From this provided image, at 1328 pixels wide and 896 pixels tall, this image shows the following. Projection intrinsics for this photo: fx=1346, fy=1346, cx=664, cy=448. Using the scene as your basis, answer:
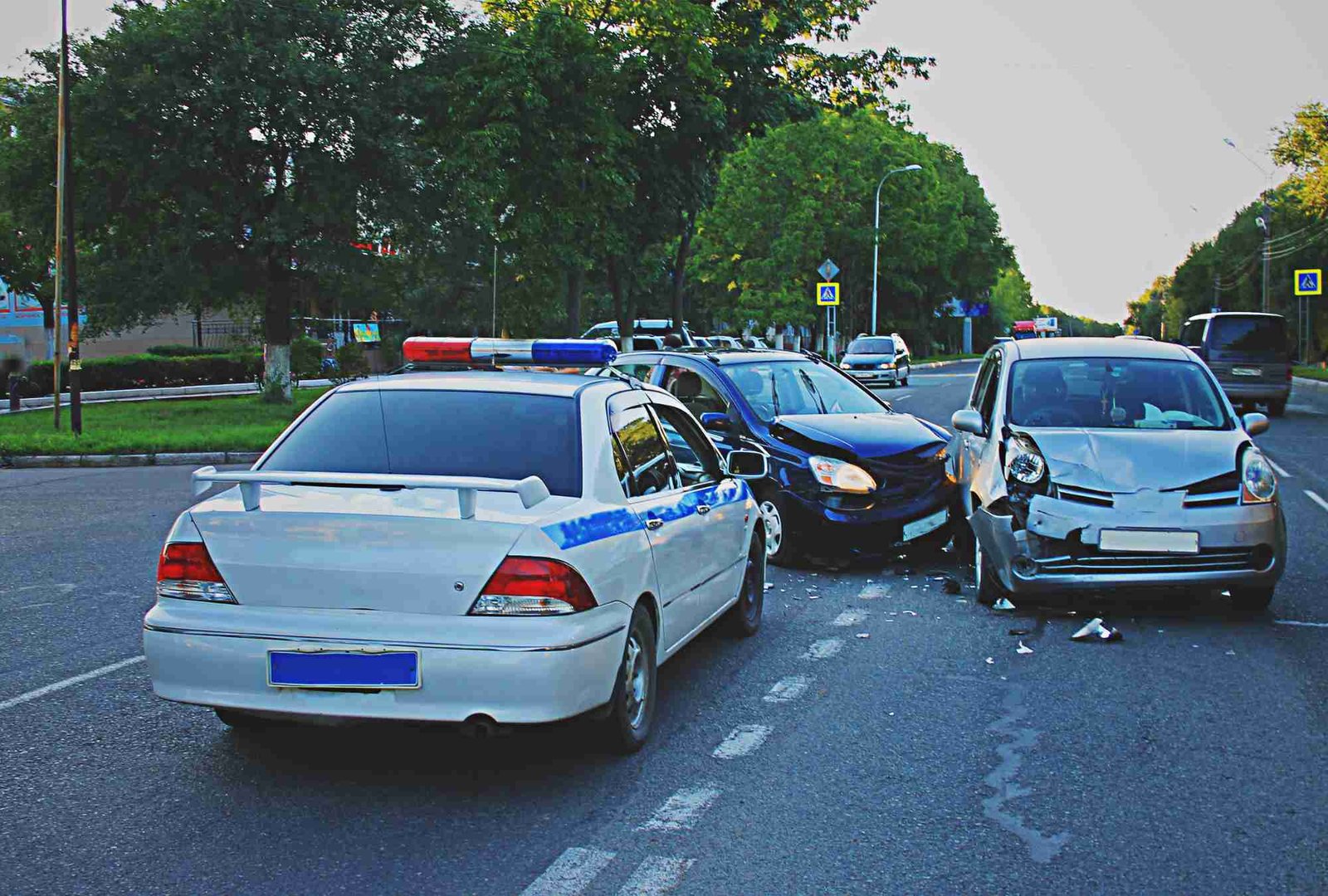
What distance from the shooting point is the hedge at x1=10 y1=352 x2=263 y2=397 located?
36969mm

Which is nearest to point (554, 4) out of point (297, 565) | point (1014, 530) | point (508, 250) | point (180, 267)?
point (508, 250)

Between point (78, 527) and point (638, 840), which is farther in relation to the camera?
Answer: point (78, 527)

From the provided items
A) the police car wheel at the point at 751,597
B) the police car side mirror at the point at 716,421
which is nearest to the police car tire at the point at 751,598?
the police car wheel at the point at 751,597

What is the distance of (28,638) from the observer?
7523mm

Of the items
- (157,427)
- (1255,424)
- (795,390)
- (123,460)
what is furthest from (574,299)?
(1255,424)

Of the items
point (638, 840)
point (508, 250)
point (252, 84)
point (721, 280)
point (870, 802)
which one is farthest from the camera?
point (721, 280)

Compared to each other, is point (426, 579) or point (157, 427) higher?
point (426, 579)

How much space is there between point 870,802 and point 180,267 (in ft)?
87.3

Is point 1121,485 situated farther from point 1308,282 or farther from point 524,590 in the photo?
point 1308,282

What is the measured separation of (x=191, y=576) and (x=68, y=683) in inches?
82.1

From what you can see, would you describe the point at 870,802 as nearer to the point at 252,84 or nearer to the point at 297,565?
the point at 297,565

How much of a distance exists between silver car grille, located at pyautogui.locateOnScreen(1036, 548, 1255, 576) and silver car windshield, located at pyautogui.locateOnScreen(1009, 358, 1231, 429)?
1.23 meters

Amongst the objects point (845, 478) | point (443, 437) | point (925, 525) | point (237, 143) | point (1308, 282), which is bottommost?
point (925, 525)

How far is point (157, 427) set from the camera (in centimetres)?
2494
